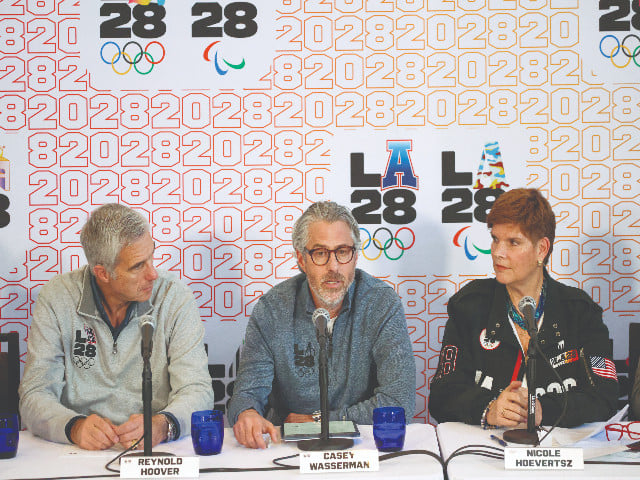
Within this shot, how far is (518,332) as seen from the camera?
251 centimetres

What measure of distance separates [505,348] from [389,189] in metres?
1.00

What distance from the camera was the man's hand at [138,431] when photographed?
1942mm

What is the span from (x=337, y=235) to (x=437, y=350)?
106 cm

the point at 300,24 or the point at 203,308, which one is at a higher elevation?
the point at 300,24

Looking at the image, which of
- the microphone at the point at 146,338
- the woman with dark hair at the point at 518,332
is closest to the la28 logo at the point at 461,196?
the woman with dark hair at the point at 518,332

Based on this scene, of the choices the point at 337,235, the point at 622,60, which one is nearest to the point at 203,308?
the point at 337,235

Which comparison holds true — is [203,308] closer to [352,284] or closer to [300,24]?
[352,284]

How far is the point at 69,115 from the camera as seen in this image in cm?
319

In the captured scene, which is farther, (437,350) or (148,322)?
(437,350)

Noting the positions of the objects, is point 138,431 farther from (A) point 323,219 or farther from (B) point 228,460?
(A) point 323,219

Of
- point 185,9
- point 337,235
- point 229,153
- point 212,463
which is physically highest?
point 185,9

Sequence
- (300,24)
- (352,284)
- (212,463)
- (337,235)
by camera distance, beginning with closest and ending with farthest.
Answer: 1. (212,463)
2. (337,235)
3. (352,284)
4. (300,24)

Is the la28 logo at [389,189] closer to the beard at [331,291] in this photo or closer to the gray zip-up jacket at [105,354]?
the beard at [331,291]

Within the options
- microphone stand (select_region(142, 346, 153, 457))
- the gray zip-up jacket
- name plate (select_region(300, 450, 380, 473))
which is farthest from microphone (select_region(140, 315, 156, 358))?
the gray zip-up jacket
